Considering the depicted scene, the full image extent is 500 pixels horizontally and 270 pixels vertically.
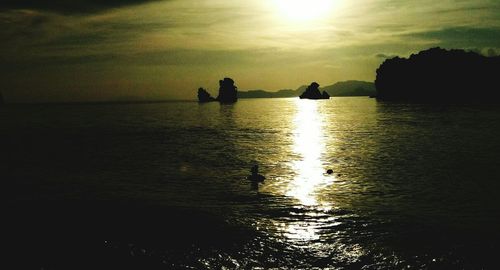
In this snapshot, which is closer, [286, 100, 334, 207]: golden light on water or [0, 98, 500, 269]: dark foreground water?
[0, 98, 500, 269]: dark foreground water

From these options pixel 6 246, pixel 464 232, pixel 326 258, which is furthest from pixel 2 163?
pixel 464 232

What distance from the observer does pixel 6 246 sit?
11.5m

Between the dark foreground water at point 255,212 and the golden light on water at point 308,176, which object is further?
the golden light on water at point 308,176

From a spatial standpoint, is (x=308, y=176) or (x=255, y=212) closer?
(x=255, y=212)

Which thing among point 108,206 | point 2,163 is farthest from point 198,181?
point 2,163

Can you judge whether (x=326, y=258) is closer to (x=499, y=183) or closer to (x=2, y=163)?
(x=499, y=183)

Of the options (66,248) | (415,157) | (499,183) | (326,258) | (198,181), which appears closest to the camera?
(326,258)

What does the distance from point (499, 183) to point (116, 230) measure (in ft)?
62.8

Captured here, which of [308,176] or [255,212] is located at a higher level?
[255,212]

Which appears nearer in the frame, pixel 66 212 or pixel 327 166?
pixel 66 212

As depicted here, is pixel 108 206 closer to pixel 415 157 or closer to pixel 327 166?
pixel 327 166

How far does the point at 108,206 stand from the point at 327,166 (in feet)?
51.9

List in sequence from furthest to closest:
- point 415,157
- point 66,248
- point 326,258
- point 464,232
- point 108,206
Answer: point 415,157, point 108,206, point 464,232, point 66,248, point 326,258

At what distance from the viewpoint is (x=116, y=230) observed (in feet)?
42.9
